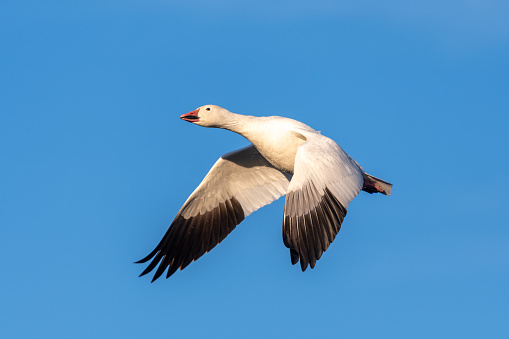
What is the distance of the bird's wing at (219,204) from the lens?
40.9ft

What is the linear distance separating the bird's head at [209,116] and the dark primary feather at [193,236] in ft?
5.49

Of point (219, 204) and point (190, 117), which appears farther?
point (219, 204)

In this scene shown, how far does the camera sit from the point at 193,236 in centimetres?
1255

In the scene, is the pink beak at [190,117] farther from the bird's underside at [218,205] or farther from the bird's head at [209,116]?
the bird's underside at [218,205]

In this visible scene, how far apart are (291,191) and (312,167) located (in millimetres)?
523

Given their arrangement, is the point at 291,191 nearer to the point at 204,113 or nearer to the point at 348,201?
the point at 348,201

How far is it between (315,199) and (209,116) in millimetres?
2931

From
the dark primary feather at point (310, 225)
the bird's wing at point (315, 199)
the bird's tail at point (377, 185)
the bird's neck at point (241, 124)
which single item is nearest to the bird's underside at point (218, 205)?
the bird's neck at point (241, 124)

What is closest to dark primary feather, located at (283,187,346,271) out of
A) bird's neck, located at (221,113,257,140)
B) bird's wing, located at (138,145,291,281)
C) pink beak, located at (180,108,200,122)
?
bird's neck, located at (221,113,257,140)

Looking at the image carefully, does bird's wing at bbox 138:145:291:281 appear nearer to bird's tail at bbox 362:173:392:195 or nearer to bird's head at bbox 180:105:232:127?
bird's head at bbox 180:105:232:127

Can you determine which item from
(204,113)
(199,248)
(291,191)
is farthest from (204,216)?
(291,191)

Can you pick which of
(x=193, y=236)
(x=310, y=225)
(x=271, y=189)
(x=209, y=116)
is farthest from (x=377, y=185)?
(x=193, y=236)

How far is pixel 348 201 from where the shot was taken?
993cm

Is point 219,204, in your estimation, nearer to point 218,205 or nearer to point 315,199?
point 218,205
